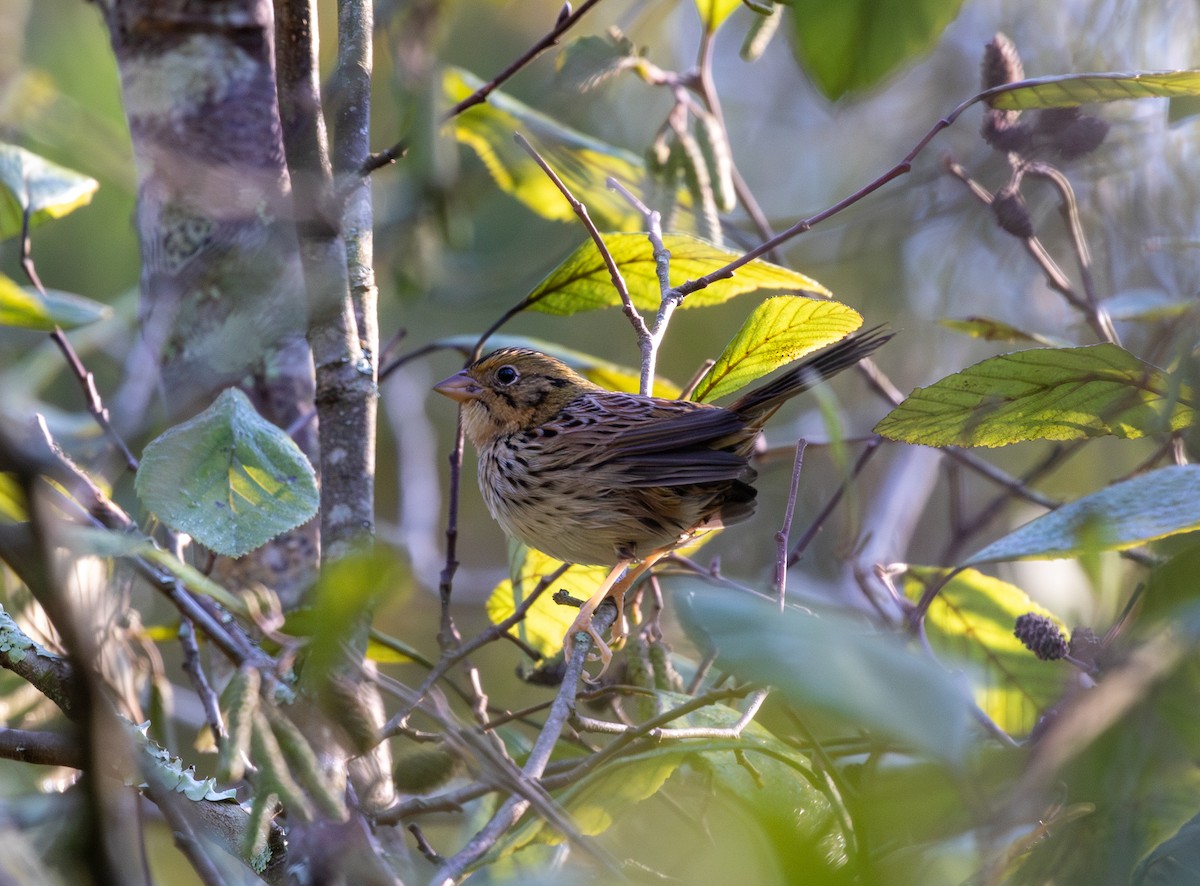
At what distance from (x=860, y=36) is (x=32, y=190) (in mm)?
2247

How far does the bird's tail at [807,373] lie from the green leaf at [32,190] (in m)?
1.77

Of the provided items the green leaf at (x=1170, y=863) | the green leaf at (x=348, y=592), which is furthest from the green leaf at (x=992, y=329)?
the green leaf at (x=348, y=592)

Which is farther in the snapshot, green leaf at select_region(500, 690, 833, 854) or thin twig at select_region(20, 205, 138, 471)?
thin twig at select_region(20, 205, 138, 471)

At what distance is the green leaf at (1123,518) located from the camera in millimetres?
1531

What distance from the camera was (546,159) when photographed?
10.3 ft

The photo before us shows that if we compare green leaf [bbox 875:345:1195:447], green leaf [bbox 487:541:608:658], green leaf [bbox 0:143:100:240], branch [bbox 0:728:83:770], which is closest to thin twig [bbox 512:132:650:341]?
green leaf [bbox 875:345:1195:447]

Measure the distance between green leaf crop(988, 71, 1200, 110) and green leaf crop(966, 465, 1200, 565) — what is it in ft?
2.37

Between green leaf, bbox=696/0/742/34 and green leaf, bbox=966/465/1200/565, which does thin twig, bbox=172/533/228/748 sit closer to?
green leaf, bbox=966/465/1200/565

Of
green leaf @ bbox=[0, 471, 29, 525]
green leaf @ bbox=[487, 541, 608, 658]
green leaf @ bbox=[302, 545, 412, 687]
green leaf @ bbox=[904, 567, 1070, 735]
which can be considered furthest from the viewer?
green leaf @ bbox=[487, 541, 608, 658]

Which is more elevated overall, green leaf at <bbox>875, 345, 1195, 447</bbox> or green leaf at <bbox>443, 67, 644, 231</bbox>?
green leaf at <bbox>443, 67, 644, 231</bbox>

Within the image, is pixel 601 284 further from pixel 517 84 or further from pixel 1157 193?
pixel 1157 193

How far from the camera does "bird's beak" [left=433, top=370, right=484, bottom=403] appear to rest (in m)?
3.55

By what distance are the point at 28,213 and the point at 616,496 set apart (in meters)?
1.67

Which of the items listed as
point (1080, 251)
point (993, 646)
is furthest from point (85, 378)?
point (1080, 251)
